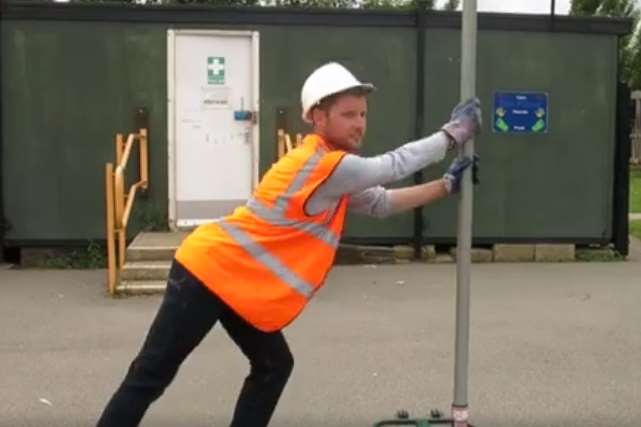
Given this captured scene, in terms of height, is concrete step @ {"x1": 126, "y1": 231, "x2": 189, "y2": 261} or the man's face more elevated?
the man's face

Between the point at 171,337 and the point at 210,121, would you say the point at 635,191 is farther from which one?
the point at 171,337

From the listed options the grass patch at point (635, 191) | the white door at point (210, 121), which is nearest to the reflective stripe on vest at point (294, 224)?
the white door at point (210, 121)

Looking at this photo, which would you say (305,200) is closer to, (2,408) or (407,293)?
(2,408)

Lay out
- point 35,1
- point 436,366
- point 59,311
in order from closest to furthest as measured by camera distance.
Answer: point 436,366 < point 59,311 < point 35,1

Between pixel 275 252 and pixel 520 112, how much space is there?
708 cm

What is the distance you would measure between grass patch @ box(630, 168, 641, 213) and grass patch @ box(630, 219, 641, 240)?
1952 millimetres

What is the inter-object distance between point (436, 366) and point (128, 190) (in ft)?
15.9

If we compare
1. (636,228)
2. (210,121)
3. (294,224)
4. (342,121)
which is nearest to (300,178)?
(294,224)

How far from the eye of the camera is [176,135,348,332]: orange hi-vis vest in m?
3.69

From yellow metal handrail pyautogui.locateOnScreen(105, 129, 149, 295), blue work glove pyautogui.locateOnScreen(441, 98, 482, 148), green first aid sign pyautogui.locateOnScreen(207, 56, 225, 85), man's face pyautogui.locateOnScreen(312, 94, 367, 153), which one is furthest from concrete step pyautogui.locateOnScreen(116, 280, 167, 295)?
blue work glove pyautogui.locateOnScreen(441, 98, 482, 148)

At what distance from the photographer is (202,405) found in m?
5.39

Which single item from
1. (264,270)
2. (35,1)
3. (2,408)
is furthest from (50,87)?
(264,270)

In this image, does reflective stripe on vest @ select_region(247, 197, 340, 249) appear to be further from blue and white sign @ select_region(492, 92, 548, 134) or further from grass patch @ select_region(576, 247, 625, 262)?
grass patch @ select_region(576, 247, 625, 262)

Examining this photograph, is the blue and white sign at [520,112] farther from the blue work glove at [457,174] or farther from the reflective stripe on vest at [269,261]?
the reflective stripe on vest at [269,261]
